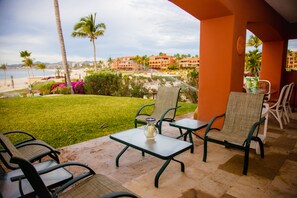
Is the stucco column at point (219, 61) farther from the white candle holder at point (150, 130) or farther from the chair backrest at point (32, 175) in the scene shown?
the chair backrest at point (32, 175)

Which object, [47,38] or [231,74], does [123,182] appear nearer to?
[231,74]

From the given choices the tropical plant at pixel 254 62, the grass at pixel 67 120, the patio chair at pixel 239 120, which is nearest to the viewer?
Result: the patio chair at pixel 239 120

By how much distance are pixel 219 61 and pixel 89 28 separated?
1867 cm

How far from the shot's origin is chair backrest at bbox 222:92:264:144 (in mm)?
2959

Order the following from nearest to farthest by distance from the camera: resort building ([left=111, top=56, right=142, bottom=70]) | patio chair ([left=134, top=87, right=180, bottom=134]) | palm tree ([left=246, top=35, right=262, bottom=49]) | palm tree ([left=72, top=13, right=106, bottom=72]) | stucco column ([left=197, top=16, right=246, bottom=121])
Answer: stucco column ([left=197, top=16, right=246, bottom=121]) → patio chair ([left=134, top=87, right=180, bottom=134]) → palm tree ([left=72, top=13, right=106, bottom=72]) → palm tree ([left=246, top=35, right=262, bottom=49]) → resort building ([left=111, top=56, right=142, bottom=70])

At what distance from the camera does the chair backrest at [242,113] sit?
2959 mm

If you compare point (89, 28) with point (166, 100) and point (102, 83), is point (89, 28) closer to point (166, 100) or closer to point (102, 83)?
point (102, 83)

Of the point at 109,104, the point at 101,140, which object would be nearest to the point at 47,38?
the point at 109,104

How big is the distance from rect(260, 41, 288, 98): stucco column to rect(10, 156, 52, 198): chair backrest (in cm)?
796

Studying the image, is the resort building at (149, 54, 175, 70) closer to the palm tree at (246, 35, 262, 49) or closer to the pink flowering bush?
Result: the palm tree at (246, 35, 262, 49)

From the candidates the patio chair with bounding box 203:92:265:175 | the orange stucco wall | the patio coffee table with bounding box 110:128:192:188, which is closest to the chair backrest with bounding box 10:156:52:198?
the patio coffee table with bounding box 110:128:192:188

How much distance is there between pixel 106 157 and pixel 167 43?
214ft

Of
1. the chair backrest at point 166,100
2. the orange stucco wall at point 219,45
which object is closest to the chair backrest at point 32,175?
the chair backrest at point 166,100

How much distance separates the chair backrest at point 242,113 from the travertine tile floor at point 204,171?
0.46 metres
